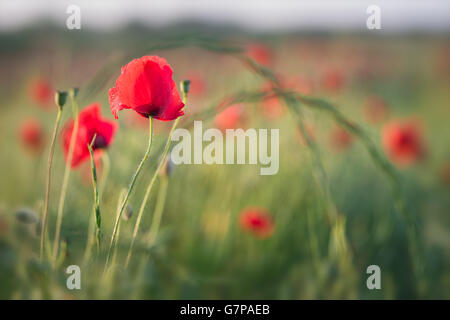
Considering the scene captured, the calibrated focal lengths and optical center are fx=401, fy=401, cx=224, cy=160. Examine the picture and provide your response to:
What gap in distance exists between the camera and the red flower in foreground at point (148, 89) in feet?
1.38

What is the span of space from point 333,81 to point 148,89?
1085 mm

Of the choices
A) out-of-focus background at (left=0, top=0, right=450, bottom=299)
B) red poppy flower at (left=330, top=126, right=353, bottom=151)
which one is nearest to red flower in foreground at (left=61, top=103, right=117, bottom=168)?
out-of-focus background at (left=0, top=0, right=450, bottom=299)

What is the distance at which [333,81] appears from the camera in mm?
1386

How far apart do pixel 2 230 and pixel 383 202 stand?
3.40 ft

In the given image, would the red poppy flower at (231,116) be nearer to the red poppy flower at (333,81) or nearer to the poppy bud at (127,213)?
the red poppy flower at (333,81)

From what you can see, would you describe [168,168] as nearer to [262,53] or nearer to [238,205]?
[238,205]

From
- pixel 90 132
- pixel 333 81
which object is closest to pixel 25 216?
pixel 90 132

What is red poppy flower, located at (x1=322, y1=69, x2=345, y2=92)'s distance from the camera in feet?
4.55

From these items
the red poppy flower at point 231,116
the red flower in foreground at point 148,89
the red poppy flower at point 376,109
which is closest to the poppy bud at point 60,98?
the red flower in foreground at point 148,89

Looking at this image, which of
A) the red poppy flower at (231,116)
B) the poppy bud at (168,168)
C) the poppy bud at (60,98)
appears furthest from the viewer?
the red poppy flower at (231,116)

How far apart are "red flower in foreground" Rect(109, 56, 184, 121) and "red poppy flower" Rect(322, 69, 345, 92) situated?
1.06 metres

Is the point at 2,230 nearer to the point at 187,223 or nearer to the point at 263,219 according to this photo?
the point at 187,223

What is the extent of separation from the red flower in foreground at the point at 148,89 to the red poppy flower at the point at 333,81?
1.06 metres
